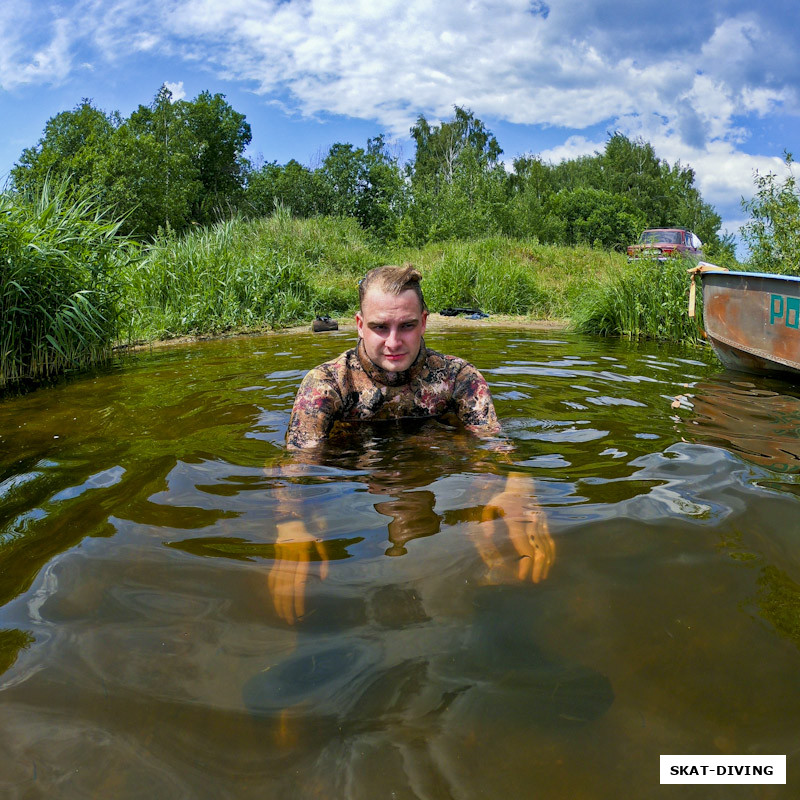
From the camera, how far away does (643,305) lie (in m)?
9.50

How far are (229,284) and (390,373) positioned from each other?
864 centimetres

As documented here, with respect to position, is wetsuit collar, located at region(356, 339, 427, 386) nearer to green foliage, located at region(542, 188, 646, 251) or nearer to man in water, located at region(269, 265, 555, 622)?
man in water, located at region(269, 265, 555, 622)

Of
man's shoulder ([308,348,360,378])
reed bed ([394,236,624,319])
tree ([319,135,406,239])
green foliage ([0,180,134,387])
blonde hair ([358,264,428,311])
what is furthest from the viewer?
tree ([319,135,406,239])

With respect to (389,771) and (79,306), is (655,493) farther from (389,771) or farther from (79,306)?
(79,306)

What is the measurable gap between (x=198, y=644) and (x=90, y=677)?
260 mm

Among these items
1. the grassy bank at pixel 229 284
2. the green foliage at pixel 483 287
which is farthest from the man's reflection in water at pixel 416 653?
the green foliage at pixel 483 287

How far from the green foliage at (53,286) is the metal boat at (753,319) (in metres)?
6.42

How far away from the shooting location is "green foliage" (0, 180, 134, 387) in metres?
6.21

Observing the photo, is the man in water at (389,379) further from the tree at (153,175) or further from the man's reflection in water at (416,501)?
the tree at (153,175)

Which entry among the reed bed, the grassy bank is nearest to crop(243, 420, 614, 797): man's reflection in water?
the grassy bank

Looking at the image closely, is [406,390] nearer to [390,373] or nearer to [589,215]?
[390,373]

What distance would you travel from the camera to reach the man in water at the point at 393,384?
3.39m

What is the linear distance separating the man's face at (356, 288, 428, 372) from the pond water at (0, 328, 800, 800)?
53 centimetres

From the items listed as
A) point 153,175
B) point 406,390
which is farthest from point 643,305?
point 153,175
